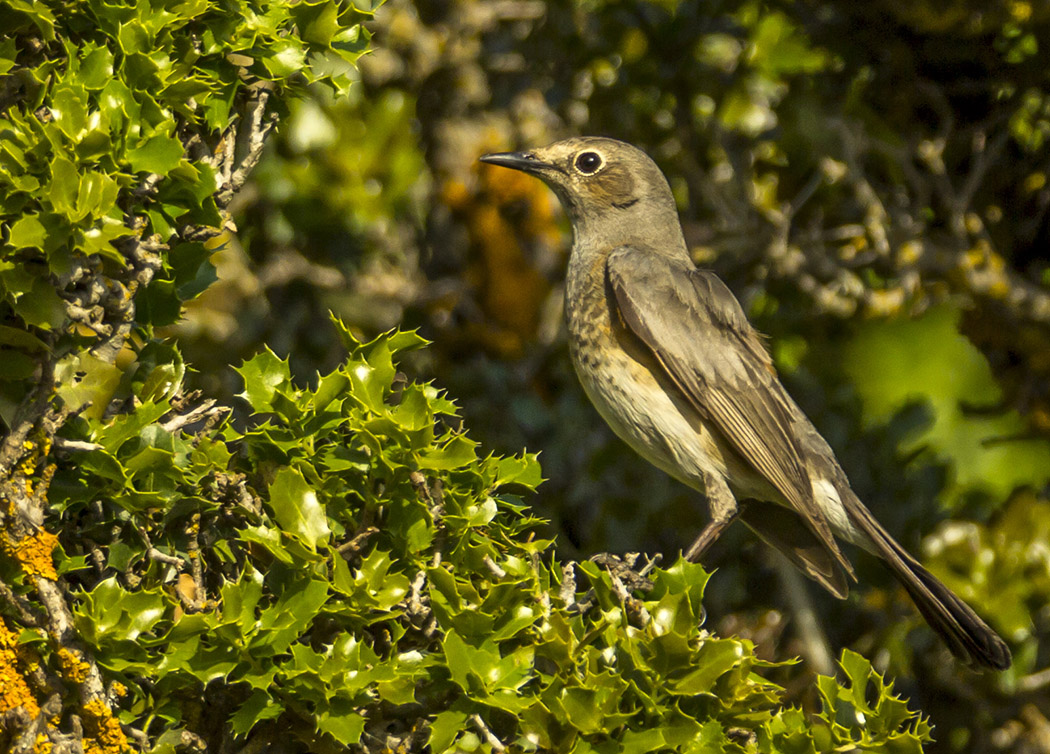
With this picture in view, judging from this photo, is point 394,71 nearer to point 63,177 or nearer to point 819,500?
point 819,500

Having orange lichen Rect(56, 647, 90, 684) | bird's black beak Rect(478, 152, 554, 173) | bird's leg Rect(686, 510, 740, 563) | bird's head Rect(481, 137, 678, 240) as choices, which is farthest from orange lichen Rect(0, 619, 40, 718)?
bird's head Rect(481, 137, 678, 240)

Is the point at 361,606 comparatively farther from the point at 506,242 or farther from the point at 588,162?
the point at 506,242

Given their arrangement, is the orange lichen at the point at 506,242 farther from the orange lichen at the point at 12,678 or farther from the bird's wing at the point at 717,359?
the orange lichen at the point at 12,678

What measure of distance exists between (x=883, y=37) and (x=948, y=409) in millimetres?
3609

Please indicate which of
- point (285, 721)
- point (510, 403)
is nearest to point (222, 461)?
point (285, 721)

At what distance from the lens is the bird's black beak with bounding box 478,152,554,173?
4.61 m

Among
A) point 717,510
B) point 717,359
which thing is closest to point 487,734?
point 717,510

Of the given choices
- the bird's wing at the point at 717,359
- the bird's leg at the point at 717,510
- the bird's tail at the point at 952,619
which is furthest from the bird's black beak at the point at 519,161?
the bird's tail at the point at 952,619

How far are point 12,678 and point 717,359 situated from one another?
2.85 m

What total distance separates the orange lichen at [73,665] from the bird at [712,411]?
241 centimetres

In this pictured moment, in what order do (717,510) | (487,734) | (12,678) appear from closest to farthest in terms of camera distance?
(12,678) → (487,734) → (717,510)

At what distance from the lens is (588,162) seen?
4906mm

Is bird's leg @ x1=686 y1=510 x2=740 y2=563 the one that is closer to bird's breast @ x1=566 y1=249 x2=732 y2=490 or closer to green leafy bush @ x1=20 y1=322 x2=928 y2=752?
bird's breast @ x1=566 y1=249 x2=732 y2=490

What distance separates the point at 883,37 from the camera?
17.2 ft
